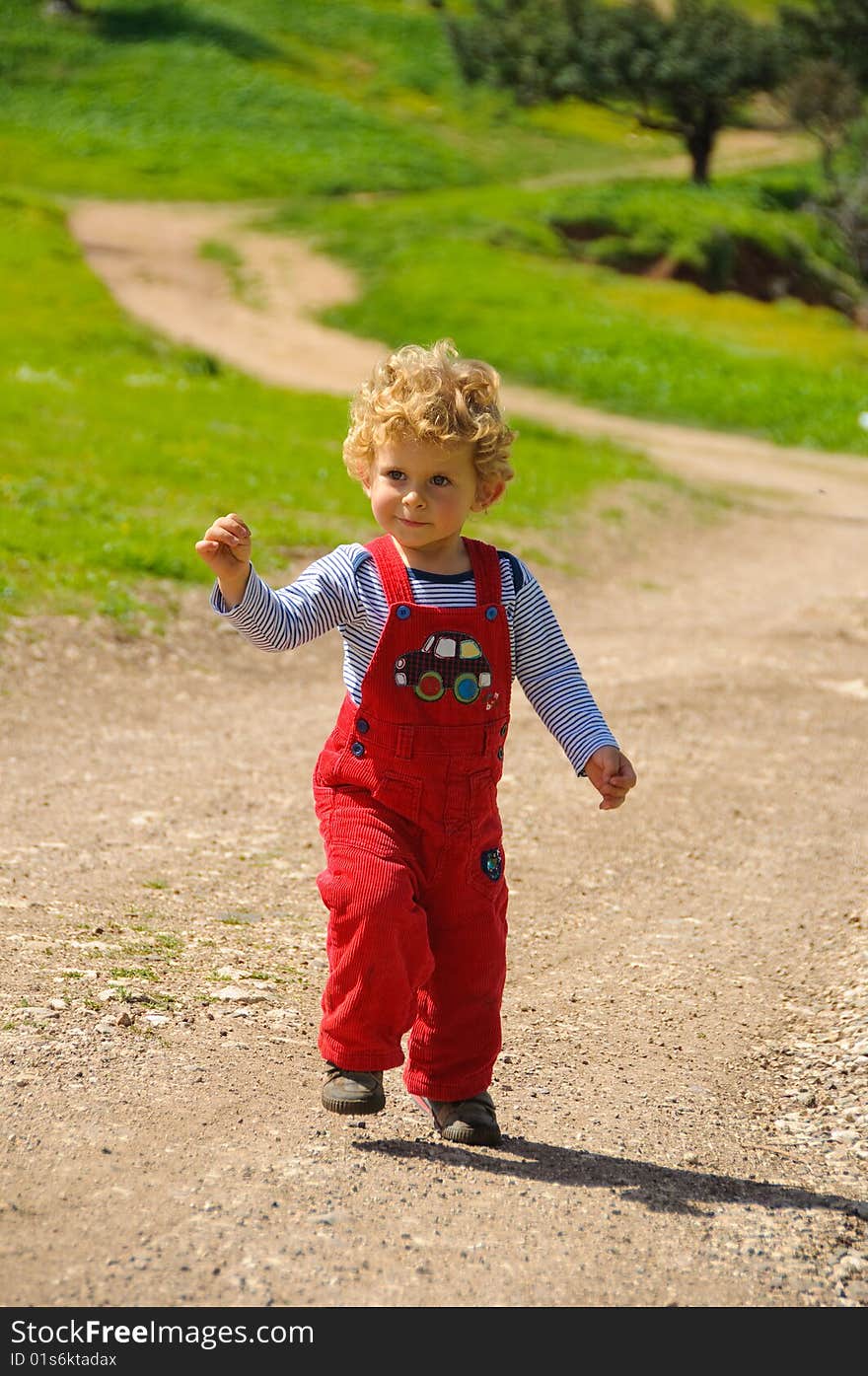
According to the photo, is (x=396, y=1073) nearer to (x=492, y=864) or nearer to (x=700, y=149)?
(x=492, y=864)

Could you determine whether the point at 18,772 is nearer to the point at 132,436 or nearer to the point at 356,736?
the point at 356,736

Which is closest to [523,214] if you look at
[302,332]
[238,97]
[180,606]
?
[302,332]

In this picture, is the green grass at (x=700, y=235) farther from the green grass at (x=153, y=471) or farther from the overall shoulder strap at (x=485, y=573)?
the overall shoulder strap at (x=485, y=573)

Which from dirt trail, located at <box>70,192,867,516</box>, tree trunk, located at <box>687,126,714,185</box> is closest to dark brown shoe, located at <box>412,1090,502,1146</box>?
dirt trail, located at <box>70,192,867,516</box>

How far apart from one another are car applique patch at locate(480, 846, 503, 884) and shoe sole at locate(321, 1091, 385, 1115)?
1.97ft

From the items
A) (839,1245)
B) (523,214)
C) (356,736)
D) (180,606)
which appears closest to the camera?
(839,1245)

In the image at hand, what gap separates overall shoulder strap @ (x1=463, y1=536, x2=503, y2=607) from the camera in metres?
3.83

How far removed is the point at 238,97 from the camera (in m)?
55.6

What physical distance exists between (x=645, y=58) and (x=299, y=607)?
53.8m

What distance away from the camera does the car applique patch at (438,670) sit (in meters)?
3.70

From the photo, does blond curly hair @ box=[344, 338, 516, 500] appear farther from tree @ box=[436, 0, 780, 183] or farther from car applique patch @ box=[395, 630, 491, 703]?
tree @ box=[436, 0, 780, 183]

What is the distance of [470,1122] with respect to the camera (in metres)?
3.86
